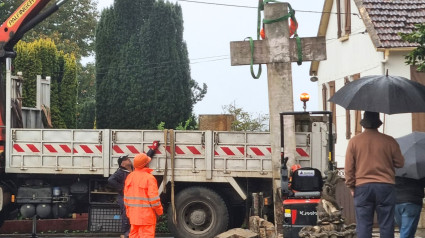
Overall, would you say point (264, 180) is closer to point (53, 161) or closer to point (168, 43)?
point (53, 161)

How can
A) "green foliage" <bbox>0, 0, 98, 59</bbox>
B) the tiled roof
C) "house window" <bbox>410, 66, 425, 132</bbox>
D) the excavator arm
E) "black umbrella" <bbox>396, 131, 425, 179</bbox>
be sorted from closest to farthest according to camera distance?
"black umbrella" <bbox>396, 131, 425, 179</bbox>
the excavator arm
the tiled roof
"house window" <bbox>410, 66, 425, 132</bbox>
"green foliage" <bbox>0, 0, 98, 59</bbox>

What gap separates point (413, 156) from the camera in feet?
36.5

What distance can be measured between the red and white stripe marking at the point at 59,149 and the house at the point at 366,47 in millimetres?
6355

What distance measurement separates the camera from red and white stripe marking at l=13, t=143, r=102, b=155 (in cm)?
1723

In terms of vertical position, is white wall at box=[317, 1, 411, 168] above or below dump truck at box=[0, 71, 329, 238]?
above

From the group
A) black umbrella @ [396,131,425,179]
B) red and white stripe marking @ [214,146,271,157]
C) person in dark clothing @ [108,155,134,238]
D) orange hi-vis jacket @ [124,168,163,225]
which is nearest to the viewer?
black umbrella @ [396,131,425,179]

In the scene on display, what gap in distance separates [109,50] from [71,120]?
7339 mm

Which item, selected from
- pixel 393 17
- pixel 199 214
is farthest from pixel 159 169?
pixel 393 17

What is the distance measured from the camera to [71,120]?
2753 centimetres

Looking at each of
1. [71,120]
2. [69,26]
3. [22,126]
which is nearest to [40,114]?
[22,126]

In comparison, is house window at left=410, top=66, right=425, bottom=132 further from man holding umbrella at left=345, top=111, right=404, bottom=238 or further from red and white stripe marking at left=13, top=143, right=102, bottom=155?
man holding umbrella at left=345, top=111, right=404, bottom=238

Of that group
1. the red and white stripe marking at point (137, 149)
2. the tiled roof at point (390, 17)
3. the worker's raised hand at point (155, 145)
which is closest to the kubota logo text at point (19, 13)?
the red and white stripe marking at point (137, 149)

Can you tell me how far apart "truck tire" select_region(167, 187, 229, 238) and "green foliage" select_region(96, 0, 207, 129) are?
50.1ft

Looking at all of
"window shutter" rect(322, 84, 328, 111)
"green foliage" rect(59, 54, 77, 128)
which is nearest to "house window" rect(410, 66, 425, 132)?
"window shutter" rect(322, 84, 328, 111)
